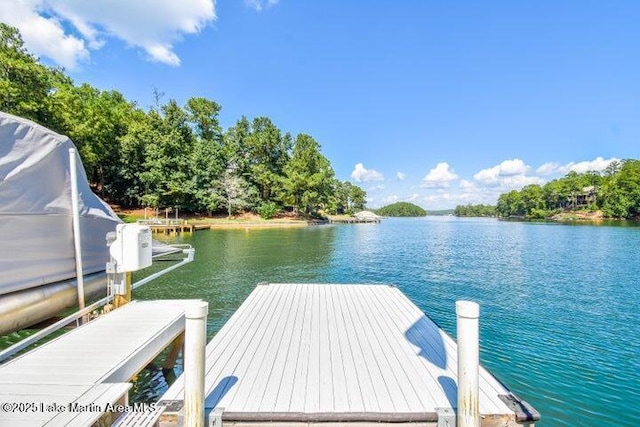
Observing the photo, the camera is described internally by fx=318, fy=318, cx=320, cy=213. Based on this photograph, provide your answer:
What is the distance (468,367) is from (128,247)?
4.01m

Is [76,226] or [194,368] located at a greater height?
[76,226]

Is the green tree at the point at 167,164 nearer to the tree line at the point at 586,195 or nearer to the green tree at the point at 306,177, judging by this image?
the green tree at the point at 306,177

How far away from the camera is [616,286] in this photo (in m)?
10.3

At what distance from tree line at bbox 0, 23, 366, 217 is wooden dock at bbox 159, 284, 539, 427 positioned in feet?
81.8

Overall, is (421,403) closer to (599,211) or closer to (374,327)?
(374,327)

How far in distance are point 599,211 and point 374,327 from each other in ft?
256

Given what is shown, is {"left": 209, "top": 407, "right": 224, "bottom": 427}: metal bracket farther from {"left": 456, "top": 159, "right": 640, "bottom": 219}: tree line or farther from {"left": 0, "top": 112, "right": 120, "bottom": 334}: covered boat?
{"left": 456, "top": 159, "right": 640, "bottom": 219}: tree line

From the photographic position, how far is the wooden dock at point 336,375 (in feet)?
7.67

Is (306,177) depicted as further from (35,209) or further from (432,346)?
(432,346)

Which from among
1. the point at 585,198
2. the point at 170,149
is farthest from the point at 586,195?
the point at 170,149

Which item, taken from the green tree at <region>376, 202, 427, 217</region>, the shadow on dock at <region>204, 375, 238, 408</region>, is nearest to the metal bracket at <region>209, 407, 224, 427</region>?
the shadow on dock at <region>204, 375, 238, 408</region>

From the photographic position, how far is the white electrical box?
4059mm

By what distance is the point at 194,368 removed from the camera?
2.25 m

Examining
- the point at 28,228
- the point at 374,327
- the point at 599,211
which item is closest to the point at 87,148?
the point at 28,228
